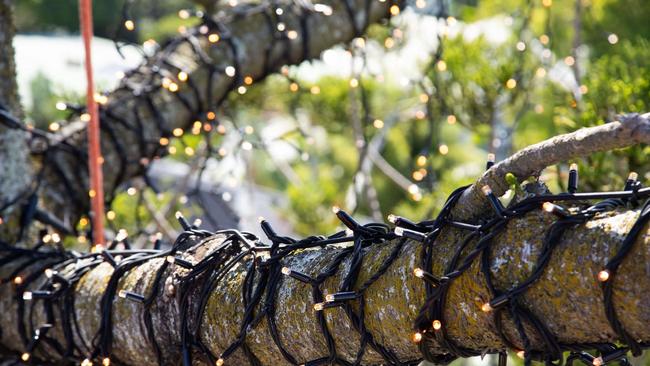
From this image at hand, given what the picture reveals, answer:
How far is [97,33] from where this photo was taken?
4.13 meters

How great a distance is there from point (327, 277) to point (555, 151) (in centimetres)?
16

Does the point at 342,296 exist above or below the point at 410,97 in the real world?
below

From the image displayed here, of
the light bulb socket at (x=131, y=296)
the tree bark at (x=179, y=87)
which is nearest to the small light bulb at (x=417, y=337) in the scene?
the light bulb socket at (x=131, y=296)

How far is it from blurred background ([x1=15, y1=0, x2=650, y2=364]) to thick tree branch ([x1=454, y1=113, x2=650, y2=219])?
0.31 metres

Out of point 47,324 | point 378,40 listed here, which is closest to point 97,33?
point 378,40

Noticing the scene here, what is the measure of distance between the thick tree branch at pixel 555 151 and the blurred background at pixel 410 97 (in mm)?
306

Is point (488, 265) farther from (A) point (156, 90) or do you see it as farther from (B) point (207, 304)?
(A) point (156, 90)

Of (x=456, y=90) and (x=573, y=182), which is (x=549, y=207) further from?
(x=456, y=90)

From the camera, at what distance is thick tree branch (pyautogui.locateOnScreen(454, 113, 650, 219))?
1.19ft

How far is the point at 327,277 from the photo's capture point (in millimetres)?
502

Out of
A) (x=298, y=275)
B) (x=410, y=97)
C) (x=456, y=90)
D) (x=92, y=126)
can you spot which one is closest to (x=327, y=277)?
(x=298, y=275)

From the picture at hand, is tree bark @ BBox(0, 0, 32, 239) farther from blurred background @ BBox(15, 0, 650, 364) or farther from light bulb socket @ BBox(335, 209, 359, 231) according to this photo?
light bulb socket @ BBox(335, 209, 359, 231)

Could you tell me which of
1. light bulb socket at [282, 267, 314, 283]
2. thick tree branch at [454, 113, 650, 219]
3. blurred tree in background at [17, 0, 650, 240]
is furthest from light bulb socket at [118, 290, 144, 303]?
blurred tree in background at [17, 0, 650, 240]

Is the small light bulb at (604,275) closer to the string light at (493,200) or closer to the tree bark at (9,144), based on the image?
the string light at (493,200)
